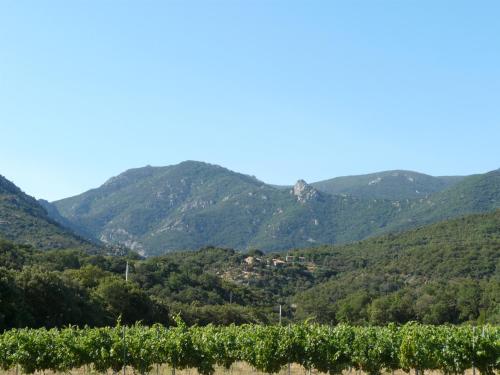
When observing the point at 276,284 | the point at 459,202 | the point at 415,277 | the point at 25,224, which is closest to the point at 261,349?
the point at 415,277

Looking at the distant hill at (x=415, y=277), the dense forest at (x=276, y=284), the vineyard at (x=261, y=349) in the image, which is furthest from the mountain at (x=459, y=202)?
the vineyard at (x=261, y=349)

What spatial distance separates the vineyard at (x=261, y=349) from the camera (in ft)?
74.9

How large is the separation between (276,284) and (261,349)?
3327 inches

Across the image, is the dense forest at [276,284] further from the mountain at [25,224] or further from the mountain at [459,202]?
the mountain at [459,202]

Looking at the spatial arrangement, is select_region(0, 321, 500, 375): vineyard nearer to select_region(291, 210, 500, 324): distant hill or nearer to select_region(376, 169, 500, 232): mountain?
select_region(291, 210, 500, 324): distant hill

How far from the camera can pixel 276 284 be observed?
355 feet

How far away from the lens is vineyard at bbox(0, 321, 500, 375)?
22.8 metres

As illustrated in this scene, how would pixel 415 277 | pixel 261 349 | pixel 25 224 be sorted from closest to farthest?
1. pixel 261 349
2. pixel 415 277
3. pixel 25 224

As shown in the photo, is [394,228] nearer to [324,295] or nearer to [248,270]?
[248,270]

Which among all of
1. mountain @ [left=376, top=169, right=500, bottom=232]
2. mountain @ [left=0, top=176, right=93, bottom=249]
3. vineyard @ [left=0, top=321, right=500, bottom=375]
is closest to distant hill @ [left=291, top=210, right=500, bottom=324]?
vineyard @ [left=0, top=321, right=500, bottom=375]

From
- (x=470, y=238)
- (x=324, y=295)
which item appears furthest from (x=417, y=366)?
(x=470, y=238)

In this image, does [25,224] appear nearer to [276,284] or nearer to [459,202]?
[276,284]

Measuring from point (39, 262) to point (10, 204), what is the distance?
51241 millimetres

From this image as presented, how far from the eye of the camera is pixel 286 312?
84062 millimetres
